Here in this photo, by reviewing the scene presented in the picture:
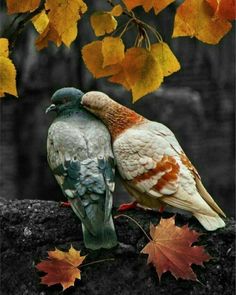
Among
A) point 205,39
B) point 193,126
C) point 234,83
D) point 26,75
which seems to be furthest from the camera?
point 234,83

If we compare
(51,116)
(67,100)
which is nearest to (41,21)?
(67,100)

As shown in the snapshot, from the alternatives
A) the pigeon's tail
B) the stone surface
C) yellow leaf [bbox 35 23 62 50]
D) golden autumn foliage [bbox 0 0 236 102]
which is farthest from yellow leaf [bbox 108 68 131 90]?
the stone surface

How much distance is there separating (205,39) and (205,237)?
539 millimetres

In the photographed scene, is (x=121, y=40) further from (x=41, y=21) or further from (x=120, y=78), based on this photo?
(x=41, y=21)

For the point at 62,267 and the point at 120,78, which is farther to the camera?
the point at 62,267

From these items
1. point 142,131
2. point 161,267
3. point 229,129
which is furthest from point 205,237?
point 229,129

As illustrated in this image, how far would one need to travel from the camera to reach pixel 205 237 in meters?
1.80

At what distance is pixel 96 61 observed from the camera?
1.64 meters

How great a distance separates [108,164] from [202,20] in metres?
0.44

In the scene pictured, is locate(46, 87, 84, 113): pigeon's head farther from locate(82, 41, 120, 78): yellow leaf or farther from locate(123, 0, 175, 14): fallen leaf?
locate(123, 0, 175, 14): fallen leaf

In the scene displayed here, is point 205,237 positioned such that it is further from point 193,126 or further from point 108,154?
point 193,126

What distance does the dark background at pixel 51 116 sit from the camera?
4520 mm

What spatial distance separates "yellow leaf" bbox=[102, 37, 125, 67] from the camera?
5.25ft

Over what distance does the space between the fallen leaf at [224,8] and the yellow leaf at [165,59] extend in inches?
8.2
